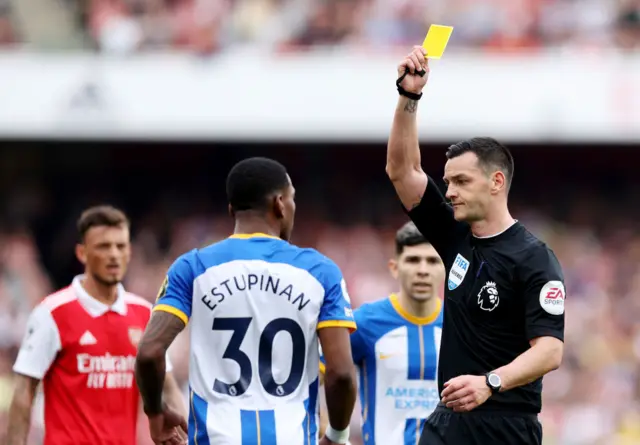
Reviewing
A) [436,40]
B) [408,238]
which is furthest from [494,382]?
[408,238]

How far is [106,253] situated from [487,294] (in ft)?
8.90

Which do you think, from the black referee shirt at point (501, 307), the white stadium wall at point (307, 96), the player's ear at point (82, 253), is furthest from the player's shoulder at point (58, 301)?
the white stadium wall at point (307, 96)

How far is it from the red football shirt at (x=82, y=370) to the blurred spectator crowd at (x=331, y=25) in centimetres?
1163

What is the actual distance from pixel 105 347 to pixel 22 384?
1.62ft

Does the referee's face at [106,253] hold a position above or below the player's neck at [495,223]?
above

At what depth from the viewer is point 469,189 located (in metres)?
5.90

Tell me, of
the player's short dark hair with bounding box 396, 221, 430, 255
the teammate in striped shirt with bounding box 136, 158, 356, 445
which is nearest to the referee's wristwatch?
the teammate in striped shirt with bounding box 136, 158, 356, 445

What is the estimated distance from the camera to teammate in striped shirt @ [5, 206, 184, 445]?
7.26m

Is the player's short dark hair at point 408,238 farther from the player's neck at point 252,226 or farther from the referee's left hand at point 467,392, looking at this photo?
the referee's left hand at point 467,392

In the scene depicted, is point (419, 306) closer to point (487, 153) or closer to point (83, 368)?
point (83, 368)

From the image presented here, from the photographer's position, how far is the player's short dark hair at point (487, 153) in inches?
233

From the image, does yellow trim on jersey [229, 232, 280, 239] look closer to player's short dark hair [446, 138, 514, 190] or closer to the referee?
the referee

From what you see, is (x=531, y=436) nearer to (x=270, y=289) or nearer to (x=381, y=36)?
(x=270, y=289)

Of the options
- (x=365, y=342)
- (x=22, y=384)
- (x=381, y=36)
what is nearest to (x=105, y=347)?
(x=22, y=384)
